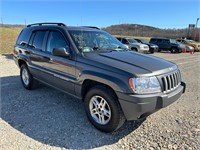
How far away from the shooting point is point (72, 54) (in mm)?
3680

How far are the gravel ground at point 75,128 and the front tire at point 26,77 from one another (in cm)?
64

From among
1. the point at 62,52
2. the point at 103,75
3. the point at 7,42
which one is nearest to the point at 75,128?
the point at 103,75

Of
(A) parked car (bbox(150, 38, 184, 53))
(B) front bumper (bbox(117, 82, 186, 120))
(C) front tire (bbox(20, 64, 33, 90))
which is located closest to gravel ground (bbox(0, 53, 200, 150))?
(B) front bumper (bbox(117, 82, 186, 120))

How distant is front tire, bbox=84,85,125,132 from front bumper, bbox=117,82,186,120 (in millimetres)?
150

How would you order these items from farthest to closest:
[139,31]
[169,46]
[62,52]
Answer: [139,31], [169,46], [62,52]

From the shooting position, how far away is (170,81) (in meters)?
3.18

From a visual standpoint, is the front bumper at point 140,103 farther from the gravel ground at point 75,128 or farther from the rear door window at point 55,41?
the rear door window at point 55,41

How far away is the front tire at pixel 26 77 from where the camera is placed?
5363 millimetres

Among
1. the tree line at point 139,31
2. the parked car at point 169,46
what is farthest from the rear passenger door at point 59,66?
the tree line at point 139,31

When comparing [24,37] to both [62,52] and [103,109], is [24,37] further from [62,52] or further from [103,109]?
[103,109]

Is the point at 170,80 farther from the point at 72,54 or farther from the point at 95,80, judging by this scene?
the point at 72,54

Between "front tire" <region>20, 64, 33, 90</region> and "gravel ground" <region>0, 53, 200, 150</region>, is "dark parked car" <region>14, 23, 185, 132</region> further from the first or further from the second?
"front tire" <region>20, 64, 33, 90</region>

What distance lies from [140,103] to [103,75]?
2.43 ft

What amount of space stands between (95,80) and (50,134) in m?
1.18
